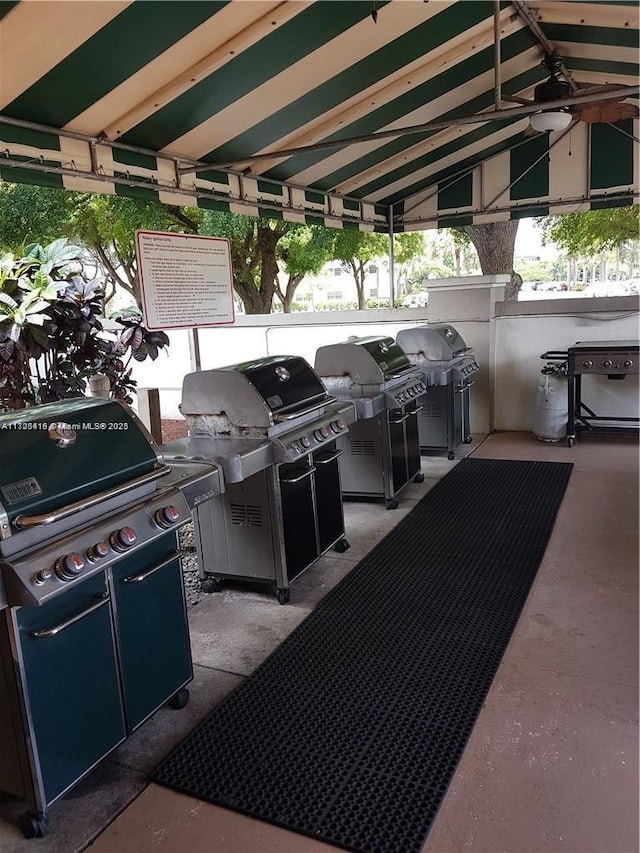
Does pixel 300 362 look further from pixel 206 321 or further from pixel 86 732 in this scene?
pixel 86 732

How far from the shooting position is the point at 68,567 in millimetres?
1886

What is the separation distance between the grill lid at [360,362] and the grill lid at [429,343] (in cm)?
106

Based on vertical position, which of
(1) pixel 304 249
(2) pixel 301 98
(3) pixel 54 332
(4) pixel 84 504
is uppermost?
(2) pixel 301 98

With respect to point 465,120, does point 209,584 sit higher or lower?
lower

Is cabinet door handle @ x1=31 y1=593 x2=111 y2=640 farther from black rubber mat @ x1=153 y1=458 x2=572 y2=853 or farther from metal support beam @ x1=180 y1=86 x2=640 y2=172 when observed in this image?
metal support beam @ x1=180 y1=86 x2=640 y2=172

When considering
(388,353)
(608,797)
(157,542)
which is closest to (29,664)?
(157,542)

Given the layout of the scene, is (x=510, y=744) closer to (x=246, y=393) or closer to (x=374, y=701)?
(x=374, y=701)

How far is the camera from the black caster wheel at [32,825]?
1.95 metres

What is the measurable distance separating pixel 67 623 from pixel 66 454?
0.52m

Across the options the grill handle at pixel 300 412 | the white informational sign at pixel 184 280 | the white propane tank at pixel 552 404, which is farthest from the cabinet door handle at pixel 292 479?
the white propane tank at pixel 552 404

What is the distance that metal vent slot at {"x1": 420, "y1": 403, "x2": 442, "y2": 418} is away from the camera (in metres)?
5.88

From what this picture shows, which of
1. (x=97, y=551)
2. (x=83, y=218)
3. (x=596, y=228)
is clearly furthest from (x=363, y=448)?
(x=596, y=228)

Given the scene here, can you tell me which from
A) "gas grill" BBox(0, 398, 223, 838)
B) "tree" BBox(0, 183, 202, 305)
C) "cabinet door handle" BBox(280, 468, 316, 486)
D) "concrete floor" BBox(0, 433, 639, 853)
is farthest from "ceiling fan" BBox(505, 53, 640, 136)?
"tree" BBox(0, 183, 202, 305)

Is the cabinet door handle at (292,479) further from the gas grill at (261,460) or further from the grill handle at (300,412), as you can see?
the grill handle at (300,412)
